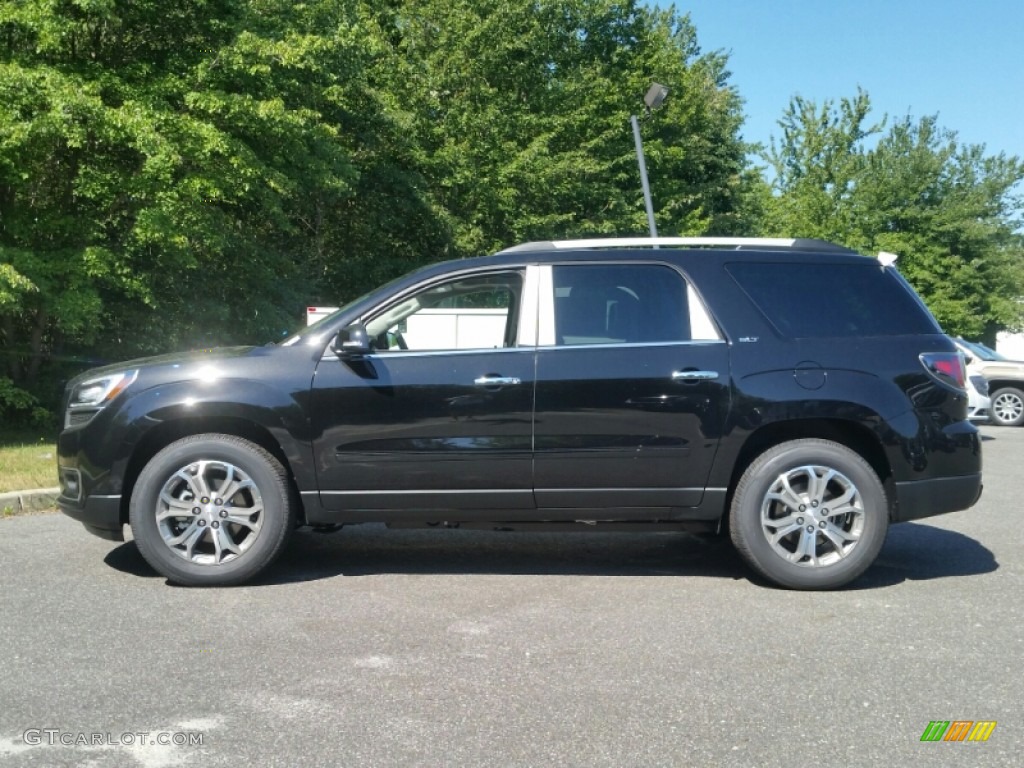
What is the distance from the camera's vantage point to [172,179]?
1251 centimetres

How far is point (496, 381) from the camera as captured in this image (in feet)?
18.5

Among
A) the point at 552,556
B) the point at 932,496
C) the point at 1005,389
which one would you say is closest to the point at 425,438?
the point at 552,556

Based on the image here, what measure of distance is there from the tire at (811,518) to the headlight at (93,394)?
11.2ft

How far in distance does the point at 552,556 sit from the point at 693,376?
166 centimetres

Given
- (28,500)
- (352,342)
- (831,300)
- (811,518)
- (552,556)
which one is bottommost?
(552,556)

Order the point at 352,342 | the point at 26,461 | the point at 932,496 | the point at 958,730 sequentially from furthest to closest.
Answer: the point at 26,461
the point at 932,496
the point at 352,342
the point at 958,730

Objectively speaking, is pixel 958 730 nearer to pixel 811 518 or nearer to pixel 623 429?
pixel 811 518

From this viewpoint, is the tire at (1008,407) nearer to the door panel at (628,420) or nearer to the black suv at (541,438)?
the black suv at (541,438)

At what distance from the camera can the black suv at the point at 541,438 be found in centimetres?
563

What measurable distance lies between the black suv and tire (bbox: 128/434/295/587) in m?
0.01

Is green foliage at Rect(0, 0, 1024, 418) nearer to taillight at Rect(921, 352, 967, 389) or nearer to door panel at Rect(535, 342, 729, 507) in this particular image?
Answer: door panel at Rect(535, 342, 729, 507)

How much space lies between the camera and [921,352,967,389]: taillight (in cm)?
581

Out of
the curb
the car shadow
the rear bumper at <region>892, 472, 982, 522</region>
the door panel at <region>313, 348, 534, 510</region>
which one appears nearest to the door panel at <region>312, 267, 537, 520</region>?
the door panel at <region>313, 348, 534, 510</region>

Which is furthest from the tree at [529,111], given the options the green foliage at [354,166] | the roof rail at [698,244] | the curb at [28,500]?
the roof rail at [698,244]
